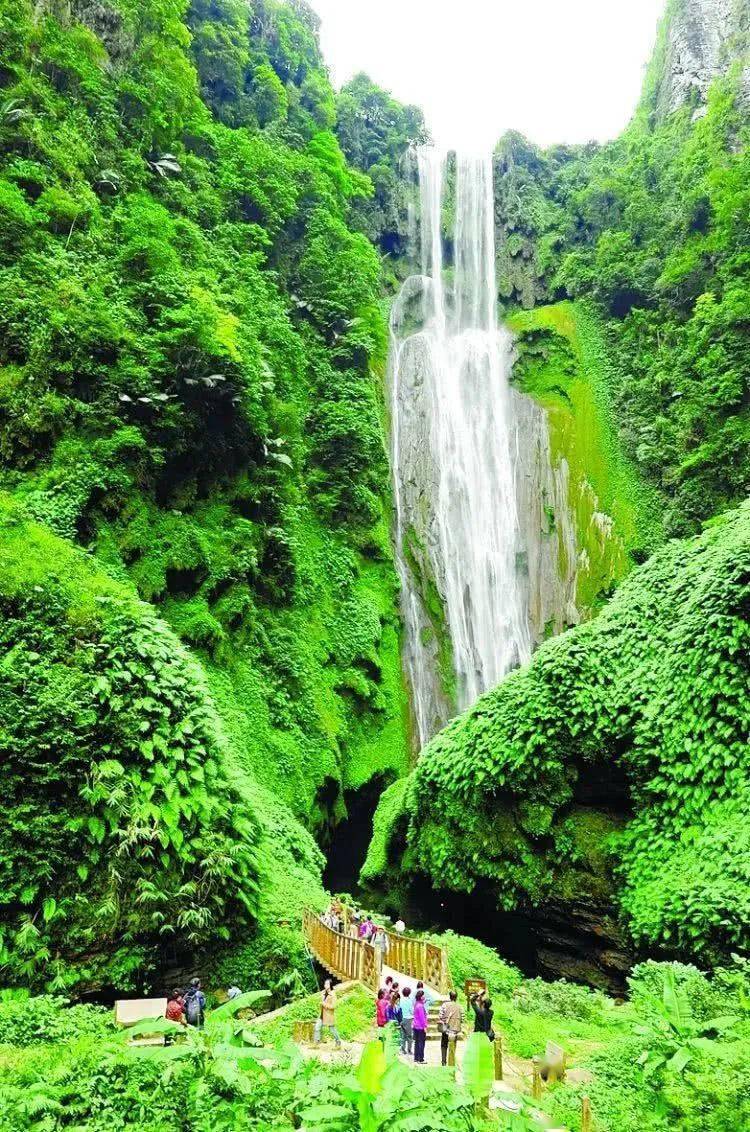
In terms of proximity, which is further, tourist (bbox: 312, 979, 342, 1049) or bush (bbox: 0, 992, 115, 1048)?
tourist (bbox: 312, 979, 342, 1049)

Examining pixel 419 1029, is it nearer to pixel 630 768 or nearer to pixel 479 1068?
pixel 479 1068

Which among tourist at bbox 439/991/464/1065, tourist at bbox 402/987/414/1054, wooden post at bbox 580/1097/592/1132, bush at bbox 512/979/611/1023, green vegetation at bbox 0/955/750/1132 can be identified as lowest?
bush at bbox 512/979/611/1023

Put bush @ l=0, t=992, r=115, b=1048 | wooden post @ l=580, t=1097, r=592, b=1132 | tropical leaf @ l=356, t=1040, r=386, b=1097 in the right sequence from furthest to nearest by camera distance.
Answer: bush @ l=0, t=992, r=115, b=1048
wooden post @ l=580, t=1097, r=592, b=1132
tropical leaf @ l=356, t=1040, r=386, b=1097

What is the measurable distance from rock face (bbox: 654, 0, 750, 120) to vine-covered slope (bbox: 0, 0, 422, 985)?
60.1 feet

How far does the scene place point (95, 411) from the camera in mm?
13125

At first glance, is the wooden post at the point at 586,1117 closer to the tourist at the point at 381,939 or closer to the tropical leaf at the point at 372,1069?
the tropical leaf at the point at 372,1069

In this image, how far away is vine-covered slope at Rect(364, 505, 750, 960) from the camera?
28.8 ft

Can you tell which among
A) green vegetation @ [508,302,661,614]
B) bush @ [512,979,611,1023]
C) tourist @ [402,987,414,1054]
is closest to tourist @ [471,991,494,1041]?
tourist @ [402,987,414,1054]

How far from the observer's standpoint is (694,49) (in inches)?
1166

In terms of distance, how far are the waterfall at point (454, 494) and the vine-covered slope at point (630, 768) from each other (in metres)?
6.93

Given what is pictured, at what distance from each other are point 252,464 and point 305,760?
6798mm

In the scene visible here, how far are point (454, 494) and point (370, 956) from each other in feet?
53.0

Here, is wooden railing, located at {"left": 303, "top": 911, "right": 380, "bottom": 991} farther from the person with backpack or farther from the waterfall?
the waterfall

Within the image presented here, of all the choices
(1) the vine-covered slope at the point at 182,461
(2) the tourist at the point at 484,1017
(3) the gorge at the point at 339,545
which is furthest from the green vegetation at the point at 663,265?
(2) the tourist at the point at 484,1017
